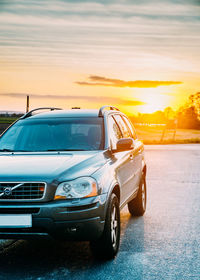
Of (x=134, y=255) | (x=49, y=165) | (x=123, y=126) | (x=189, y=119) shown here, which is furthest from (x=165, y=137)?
(x=189, y=119)

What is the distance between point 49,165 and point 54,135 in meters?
1.37

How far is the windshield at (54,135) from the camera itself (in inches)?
252

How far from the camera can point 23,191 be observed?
16.3 feet

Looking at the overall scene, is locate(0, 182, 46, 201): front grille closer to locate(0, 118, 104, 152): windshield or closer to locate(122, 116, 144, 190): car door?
locate(0, 118, 104, 152): windshield

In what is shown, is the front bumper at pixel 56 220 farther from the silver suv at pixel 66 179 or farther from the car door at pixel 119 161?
the car door at pixel 119 161

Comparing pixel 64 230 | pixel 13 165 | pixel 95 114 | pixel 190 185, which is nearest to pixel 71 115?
pixel 95 114

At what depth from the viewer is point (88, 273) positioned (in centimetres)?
509

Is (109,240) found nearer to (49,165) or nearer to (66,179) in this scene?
(66,179)

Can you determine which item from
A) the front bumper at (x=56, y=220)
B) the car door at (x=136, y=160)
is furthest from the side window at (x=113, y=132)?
the front bumper at (x=56, y=220)

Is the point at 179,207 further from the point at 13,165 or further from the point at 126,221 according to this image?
the point at 13,165

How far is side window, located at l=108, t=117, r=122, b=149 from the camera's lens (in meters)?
6.64

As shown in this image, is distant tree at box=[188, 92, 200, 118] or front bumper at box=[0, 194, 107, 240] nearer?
front bumper at box=[0, 194, 107, 240]

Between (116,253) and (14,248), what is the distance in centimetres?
129

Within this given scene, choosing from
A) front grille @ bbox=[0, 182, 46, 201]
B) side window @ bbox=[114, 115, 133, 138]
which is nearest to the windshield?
side window @ bbox=[114, 115, 133, 138]
